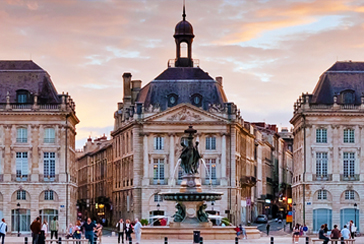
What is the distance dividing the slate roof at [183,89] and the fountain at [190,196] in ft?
140

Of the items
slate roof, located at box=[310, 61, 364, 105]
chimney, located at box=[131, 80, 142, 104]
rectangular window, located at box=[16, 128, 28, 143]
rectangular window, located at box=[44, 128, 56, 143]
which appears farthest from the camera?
chimney, located at box=[131, 80, 142, 104]

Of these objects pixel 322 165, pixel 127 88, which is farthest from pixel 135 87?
pixel 322 165

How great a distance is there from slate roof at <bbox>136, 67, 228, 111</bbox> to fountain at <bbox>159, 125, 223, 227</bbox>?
42.8 metres

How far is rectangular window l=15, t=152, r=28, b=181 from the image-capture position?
11150cm

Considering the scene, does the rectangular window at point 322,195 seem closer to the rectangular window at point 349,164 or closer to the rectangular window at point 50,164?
the rectangular window at point 349,164

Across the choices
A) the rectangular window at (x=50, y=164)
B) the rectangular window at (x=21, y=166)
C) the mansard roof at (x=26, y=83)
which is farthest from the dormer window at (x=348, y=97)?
the rectangular window at (x=21, y=166)

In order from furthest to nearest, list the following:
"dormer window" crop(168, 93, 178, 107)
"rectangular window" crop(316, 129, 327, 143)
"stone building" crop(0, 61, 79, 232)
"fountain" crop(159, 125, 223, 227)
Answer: "dormer window" crop(168, 93, 178, 107), "rectangular window" crop(316, 129, 327, 143), "stone building" crop(0, 61, 79, 232), "fountain" crop(159, 125, 223, 227)

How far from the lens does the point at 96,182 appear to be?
153375 mm

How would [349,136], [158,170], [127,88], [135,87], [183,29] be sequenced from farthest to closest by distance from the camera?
[135,87] → [127,88] → [183,29] → [158,170] → [349,136]

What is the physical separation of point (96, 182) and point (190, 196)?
79415 mm

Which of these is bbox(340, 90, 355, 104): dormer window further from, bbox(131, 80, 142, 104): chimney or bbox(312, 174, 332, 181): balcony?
bbox(131, 80, 142, 104): chimney

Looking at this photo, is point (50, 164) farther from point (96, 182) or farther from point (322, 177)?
point (96, 182)

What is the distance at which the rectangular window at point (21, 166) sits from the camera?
366ft

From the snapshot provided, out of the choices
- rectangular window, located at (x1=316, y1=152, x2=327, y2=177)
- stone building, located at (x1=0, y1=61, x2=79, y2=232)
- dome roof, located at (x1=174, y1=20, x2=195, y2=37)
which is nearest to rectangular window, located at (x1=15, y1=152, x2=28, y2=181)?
stone building, located at (x1=0, y1=61, x2=79, y2=232)
